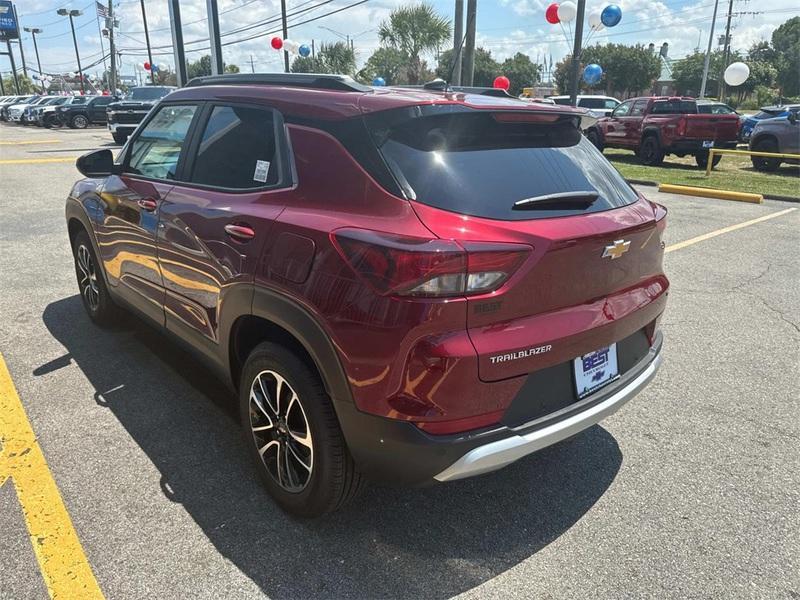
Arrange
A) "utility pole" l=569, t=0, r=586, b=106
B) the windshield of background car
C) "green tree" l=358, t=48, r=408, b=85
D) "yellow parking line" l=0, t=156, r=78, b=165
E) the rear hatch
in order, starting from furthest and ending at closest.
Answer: "green tree" l=358, t=48, r=408, b=85 → the windshield of background car → "yellow parking line" l=0, t=156, r=78, b=165 → "utility pole" l=569, t=0, r=586, b=106 → the rear hatch

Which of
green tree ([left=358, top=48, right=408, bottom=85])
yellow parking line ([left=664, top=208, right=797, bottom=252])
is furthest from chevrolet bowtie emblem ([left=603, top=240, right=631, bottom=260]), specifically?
green tree ([left=358, top=48, right=408, bottom=85])

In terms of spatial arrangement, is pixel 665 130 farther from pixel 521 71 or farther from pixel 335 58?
pixel 521 71

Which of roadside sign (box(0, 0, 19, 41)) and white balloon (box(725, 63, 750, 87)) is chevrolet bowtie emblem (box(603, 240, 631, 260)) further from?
roadside sign (box(0, 0, 19, 41))

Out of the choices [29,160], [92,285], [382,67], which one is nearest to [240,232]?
[92,285]

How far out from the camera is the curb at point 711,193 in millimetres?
11125

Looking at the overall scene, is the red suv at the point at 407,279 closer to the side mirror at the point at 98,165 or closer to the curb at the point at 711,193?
the side mirror at the point at 98,165

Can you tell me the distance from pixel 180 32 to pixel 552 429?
63.0 feet

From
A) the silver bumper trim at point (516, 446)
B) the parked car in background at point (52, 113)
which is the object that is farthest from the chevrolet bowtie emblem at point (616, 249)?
the parked car in background at point (52, 113)

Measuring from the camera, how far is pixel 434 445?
6.68 feet

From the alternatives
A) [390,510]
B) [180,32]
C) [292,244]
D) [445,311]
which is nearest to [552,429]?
[445,311]

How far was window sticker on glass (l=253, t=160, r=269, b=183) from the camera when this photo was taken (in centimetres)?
262

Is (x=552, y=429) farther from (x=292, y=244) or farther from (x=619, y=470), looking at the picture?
(x=292, y=244)

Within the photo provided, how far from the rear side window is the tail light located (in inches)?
665

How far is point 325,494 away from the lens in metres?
2.37
